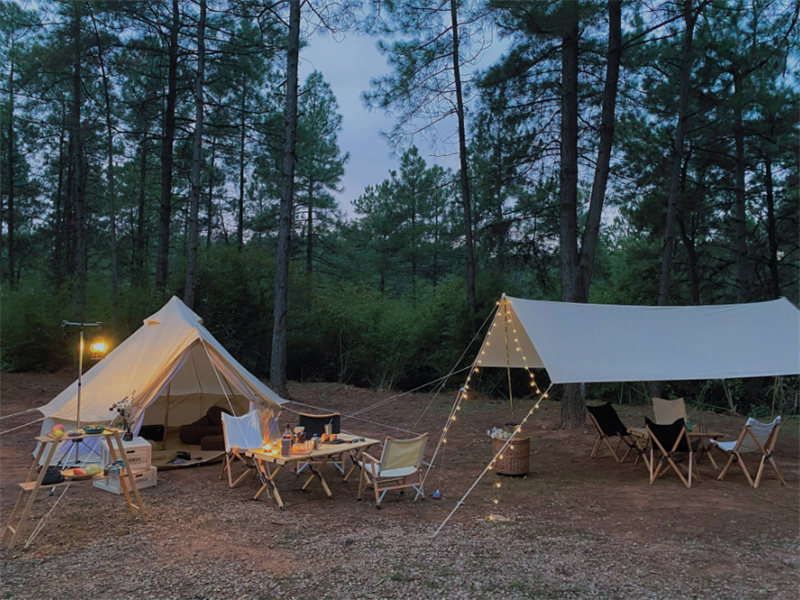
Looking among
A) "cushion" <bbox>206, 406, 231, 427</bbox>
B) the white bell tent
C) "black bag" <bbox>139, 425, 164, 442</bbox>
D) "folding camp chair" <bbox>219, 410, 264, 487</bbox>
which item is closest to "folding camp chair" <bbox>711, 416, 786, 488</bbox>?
"folding camp chair" <bbox>219, 410, 264, 487</bbox>

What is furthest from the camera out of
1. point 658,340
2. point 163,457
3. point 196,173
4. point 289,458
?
point 196,173

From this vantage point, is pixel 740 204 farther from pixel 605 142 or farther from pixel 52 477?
pixel 52 477

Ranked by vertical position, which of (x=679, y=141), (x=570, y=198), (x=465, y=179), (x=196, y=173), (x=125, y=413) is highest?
(x=465, y=179)

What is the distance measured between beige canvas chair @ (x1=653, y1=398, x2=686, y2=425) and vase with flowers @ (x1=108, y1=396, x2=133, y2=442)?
5.77m

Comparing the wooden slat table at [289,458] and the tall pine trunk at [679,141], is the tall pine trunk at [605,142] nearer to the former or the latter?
the tall pine trunk at [679,141]

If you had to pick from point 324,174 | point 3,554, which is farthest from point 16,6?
point 3,554

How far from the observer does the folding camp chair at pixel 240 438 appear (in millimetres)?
4953

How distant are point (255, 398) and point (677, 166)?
6933 millimetres

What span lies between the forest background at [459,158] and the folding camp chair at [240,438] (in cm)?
351

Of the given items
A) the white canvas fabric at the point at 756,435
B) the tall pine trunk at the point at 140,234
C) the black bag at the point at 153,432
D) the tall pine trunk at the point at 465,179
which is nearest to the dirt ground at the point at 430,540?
the white canvas fabric at the point at 756,435

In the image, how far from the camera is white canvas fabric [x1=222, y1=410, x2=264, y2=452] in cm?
504

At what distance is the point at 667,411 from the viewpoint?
6.62 m

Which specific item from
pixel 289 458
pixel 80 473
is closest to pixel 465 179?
pixel 289 458

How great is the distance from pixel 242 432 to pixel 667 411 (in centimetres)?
493
